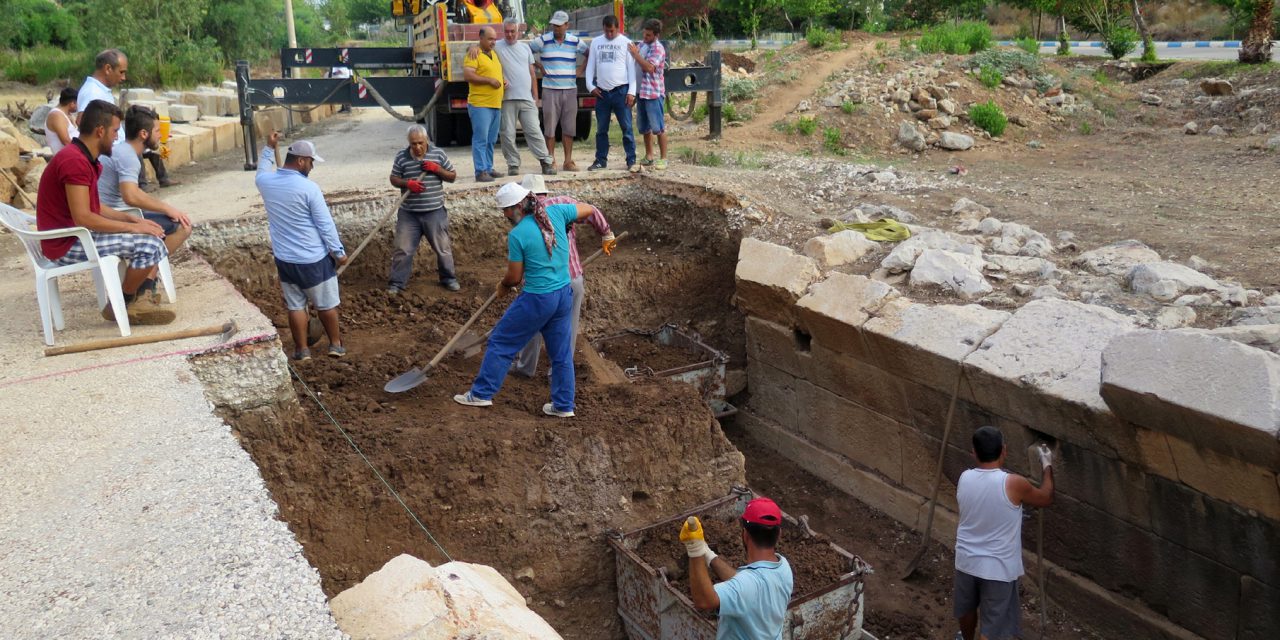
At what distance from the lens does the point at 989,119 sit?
12.8m

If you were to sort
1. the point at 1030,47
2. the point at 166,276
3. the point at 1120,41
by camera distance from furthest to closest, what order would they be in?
the point at 1120,41 < the point at 1030,47 < the point at 166,276

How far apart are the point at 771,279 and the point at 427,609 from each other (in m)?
5.15

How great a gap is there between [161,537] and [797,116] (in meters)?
11.5

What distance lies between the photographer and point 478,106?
9.53 metres

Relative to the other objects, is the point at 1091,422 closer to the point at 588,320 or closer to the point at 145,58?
the point at 588,320

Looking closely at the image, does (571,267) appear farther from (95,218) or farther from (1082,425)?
(1082,425)

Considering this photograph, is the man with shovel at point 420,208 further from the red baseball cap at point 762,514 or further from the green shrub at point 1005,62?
the green shrub at point 1005,62

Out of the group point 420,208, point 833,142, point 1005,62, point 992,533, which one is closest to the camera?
point 992,533

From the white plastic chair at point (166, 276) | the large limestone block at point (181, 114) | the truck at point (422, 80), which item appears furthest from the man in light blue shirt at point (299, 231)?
the large limestone block at point (181, 114)

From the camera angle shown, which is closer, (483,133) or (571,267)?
(571,267)

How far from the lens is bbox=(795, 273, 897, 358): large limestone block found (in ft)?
22.6

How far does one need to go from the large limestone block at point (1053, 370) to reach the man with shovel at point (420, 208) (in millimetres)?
4498

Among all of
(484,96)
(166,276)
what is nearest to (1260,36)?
(484,96)

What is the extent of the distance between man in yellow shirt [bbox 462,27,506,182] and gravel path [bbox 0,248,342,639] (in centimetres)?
468
